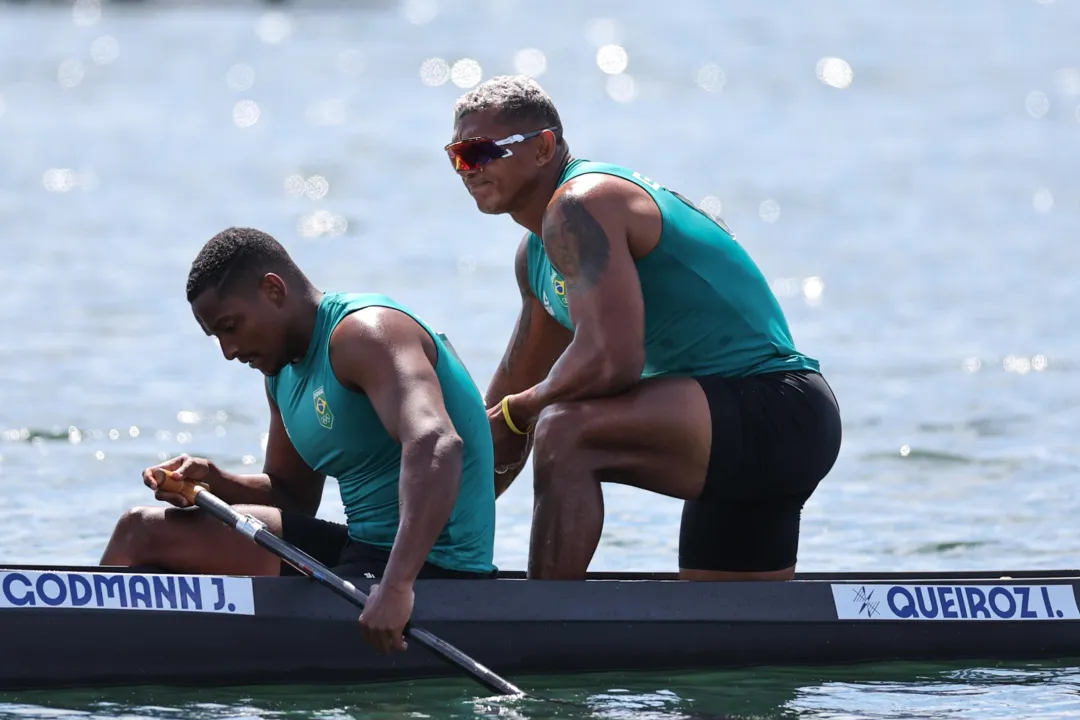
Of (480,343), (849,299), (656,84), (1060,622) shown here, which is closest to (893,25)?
(656,84)

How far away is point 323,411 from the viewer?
246 inches

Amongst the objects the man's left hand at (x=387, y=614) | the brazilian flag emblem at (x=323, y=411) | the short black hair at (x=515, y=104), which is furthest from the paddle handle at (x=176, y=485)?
the short black hair at (x=515, y=104)

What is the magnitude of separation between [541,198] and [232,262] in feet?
3.95

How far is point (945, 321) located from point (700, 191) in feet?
30.1

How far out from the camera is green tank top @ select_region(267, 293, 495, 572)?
20.4 feet

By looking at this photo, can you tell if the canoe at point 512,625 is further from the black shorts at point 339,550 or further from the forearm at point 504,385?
the forearm at point 504,385

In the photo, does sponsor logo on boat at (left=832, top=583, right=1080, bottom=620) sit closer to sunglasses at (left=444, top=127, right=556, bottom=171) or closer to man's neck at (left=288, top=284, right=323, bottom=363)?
sunglasses at (left=444, top=127, right=556, bottom=171)

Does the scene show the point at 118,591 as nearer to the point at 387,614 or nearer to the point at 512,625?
the point at 387,614

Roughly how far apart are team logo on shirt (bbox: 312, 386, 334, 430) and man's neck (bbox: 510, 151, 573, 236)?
1.01 meters

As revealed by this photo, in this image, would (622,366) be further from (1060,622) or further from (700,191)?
(700,191)

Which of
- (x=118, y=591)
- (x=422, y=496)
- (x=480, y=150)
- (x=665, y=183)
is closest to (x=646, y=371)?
(x=480, y=150)

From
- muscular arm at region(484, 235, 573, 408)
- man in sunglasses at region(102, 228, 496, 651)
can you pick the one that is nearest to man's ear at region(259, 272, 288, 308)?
man in sunglasses at region(102, 228, 496, 651)

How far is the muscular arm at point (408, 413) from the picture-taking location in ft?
19.0

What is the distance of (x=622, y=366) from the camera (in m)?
6.40
